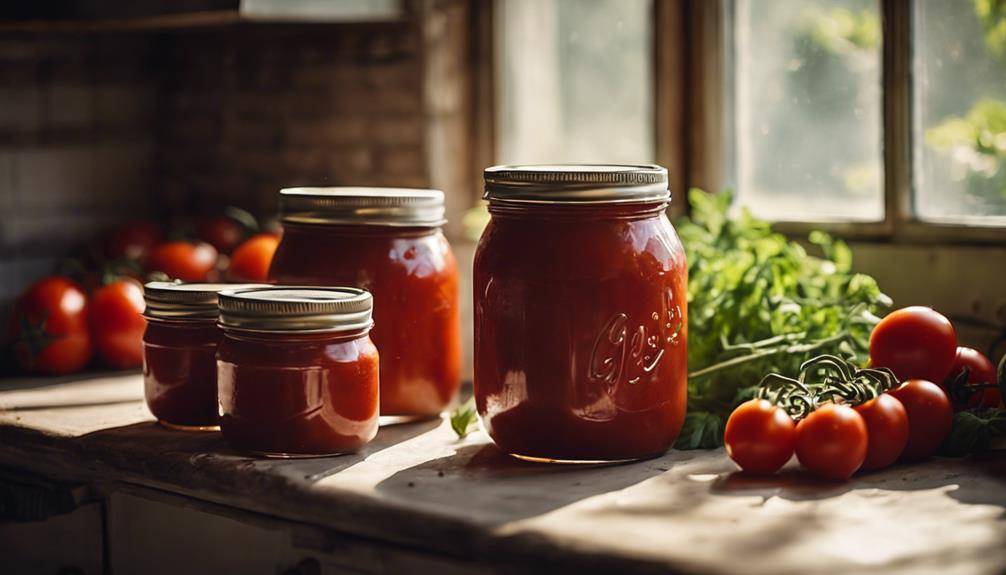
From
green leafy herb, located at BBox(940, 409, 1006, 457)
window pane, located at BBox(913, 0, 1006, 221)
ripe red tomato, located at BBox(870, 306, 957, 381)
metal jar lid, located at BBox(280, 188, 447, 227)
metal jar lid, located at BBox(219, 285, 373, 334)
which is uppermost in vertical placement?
window pane, located at BBox(913, 0, 1006, 221)

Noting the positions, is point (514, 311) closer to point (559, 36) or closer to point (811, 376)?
point (811, 376)

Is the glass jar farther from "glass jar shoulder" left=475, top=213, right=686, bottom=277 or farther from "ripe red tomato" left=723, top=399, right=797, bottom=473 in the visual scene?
"ripe red tomato" left=723, top=399, right=797, bottom=473

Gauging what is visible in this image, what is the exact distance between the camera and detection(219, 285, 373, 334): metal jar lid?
128 cm

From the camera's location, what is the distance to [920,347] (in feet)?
4.49

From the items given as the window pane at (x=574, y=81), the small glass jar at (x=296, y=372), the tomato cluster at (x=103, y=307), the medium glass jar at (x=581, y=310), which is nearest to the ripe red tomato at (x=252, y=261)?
the tomato cluster at (x=103, y=307)

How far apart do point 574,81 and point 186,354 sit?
935 millimetres

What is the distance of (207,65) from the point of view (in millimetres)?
2424

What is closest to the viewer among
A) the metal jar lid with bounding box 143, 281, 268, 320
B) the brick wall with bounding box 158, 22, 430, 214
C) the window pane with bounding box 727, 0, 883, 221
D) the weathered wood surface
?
the weathered wood surface

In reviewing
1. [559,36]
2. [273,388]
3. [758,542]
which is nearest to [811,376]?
[758,542]

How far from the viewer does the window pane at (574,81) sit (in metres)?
2.03

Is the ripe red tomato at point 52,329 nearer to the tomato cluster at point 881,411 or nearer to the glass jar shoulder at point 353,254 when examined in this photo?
the glass jar shoulder at point 353,254

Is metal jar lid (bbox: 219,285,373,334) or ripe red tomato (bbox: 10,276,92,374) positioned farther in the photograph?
ripe red tomato (bbox: 10,276,92,374)

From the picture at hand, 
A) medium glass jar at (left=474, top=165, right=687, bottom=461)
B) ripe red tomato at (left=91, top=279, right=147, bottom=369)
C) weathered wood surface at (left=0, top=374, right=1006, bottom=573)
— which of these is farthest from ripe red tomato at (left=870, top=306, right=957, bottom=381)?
ripe red tomato at (left=91, top=279, right=147, bottom=369)

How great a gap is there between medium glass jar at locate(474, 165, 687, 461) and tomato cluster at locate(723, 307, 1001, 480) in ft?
0.37
